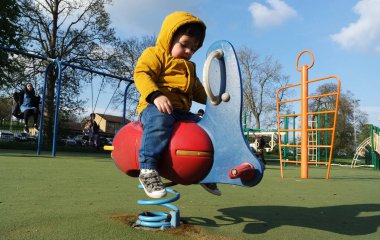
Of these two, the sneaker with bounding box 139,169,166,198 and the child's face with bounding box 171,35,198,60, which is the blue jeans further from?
the child's face with bounding box 171,35,198,60

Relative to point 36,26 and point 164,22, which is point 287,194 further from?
point 36,26

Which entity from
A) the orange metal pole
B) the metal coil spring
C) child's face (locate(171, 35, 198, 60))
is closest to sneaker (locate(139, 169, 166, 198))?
the metal coil spring

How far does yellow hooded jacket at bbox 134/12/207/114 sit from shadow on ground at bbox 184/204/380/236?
1.09 metres

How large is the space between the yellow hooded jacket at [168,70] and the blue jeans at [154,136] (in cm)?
16

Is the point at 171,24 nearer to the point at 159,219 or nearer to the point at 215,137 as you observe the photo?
the point at 215,137

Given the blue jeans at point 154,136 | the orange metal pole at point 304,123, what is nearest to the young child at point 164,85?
the blue jeans at point 154,136

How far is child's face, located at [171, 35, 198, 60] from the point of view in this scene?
2.39m

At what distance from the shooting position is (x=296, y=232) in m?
2.70

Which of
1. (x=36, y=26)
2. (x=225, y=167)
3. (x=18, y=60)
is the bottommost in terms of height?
(x=225, y=167)

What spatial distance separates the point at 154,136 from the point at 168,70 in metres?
0.49

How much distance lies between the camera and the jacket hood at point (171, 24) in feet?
7.57

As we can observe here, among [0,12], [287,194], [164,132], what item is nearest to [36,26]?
[0,12]

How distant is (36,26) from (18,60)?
3.55 metres

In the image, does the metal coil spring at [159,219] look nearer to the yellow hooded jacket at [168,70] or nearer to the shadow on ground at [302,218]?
the shadow on ground at [302,218]
